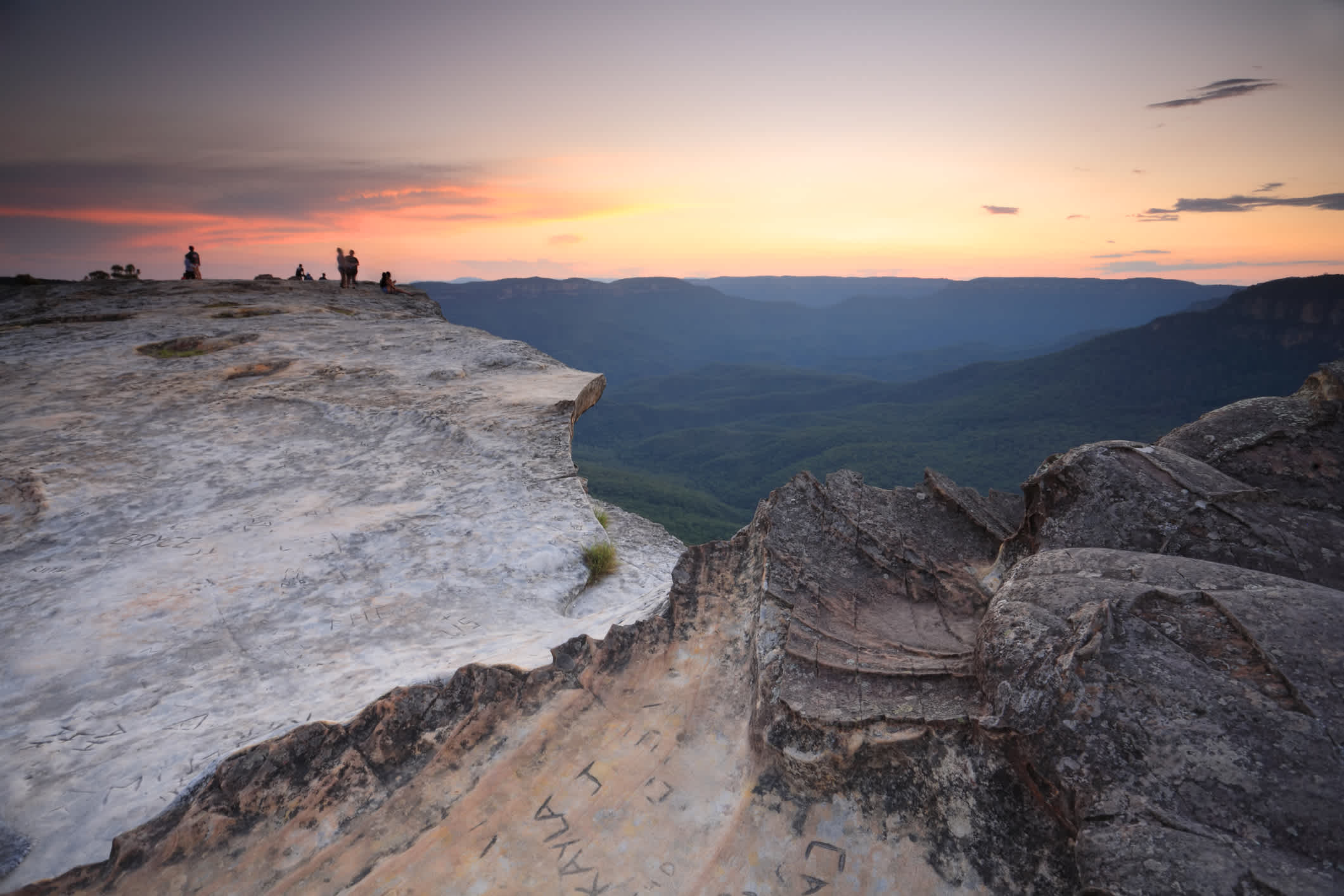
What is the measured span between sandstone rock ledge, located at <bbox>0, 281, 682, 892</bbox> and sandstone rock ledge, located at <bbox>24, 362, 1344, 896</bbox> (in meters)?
0.86

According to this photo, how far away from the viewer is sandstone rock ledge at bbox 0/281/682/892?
5.28 meters

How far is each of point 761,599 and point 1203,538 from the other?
3.64 m

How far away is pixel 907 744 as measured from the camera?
4262 mm

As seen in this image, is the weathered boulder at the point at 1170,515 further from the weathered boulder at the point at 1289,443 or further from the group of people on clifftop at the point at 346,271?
the group of people on clifftop at the point at 346,271

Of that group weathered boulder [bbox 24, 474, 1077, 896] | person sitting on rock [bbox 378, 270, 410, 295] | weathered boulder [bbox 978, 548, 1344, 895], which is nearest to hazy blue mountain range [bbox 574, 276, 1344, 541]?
person sitting on rock [bbox 378, 270, 410, 295]

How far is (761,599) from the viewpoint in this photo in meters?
5.84

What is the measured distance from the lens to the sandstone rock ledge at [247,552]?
208 inches

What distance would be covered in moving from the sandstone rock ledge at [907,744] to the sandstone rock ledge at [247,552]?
86 centimetres

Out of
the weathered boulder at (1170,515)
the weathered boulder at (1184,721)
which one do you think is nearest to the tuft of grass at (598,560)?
the weathered boulder at (1170,515)

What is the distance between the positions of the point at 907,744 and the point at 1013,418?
158 metres

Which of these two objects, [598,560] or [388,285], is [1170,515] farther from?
[388,285]

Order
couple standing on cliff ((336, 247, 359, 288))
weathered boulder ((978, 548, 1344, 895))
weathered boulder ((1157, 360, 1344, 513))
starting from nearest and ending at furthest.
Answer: weathered boulder ((978, 548, 1344, 895)), weathered boulder ((1157, 360, 1344, 513)), couple standing on cliff ((336, 247, 359, 288))

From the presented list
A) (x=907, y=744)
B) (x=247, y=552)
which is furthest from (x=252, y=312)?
(x=907, y=744)

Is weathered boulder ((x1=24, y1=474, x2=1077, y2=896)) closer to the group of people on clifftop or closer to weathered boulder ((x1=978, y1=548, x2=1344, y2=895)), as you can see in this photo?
weathered boulder ((x1=978, y1=548, x2=1344, y2=895))
